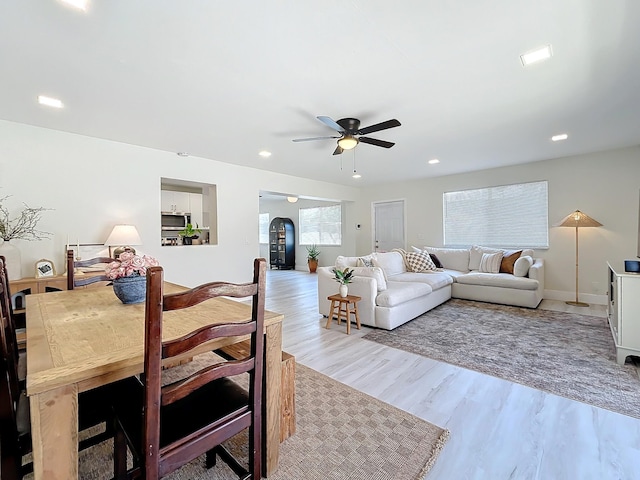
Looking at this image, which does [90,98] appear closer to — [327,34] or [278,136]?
[278,136]

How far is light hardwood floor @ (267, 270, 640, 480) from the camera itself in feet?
4.86

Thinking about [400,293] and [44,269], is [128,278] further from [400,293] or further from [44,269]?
[400,293]

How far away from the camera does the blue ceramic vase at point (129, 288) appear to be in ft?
5.22

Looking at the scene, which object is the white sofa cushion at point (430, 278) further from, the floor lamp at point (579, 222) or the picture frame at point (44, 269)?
the picture frame at point (44, 269)

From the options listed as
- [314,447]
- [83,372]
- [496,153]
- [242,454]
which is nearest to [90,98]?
[83,372]

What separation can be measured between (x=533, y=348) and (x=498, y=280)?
1.95m

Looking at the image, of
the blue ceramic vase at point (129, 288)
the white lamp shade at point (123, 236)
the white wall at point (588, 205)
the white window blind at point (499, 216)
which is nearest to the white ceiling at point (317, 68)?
the white wall at point (588, 205)

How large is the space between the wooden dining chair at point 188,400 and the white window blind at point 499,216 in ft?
19.8

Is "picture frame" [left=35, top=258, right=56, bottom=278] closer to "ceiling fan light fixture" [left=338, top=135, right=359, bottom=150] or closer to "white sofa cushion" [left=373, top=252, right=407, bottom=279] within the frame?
"ceiling fan light fixture" [left=338, top=135, right=359, bottom=150]

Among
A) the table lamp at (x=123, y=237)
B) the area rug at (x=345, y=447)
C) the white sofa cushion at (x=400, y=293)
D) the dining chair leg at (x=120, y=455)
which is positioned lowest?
the area rug at (x=345, y=447)

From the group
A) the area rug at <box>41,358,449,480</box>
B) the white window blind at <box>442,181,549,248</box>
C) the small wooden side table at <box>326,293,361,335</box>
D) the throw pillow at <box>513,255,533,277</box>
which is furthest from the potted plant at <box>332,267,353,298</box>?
the white window blind at <box>442,181,549,248</box>

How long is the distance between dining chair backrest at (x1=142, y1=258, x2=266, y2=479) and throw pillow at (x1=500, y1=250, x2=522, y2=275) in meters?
5.17

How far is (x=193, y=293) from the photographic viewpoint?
91 centimetres

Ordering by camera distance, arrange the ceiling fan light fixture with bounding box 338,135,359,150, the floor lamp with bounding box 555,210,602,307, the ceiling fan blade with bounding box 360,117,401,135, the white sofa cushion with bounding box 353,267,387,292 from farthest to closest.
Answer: the floor lamp with bounding box 555,210,602,307 < the white sofa cushion with bounding box 353,267,387,292 < the ceiling fan light fixture with bounding box 338,135,359,150 < the ceiling fan blade with bounding box 360,117,401,135
